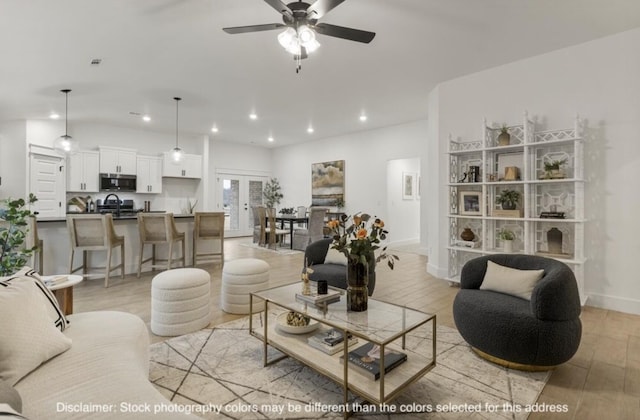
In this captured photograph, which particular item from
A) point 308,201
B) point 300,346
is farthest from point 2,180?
point 300,346

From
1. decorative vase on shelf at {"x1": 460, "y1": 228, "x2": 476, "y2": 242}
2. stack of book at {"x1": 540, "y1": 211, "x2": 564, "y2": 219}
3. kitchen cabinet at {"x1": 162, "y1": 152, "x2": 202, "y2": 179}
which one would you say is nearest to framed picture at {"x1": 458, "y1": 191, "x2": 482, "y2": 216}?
decorative vase on shelf at {"x1": 460, "y1": 228, "x2": 476, "y2": 242}

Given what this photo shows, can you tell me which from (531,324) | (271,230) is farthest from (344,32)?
(271,230)

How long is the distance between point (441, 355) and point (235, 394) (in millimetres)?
1526

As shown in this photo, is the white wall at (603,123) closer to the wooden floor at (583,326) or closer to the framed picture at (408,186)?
the wooden floor at (583,326)

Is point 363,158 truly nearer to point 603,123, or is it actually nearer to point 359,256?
point 603,123

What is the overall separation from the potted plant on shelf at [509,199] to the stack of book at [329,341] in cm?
296

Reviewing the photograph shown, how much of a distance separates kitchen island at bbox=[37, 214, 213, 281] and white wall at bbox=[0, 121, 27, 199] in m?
2.56

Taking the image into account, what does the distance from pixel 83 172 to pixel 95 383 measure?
704 centimetres

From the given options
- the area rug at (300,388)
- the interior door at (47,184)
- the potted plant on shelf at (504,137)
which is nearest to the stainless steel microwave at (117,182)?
the interior door at (47,184)

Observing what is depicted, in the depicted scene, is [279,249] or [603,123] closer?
[603,123]

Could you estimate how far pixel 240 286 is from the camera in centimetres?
331

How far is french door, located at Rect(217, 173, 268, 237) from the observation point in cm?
970

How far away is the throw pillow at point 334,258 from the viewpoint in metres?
3.55

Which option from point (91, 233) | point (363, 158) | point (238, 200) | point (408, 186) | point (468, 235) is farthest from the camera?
point (238, 200)
